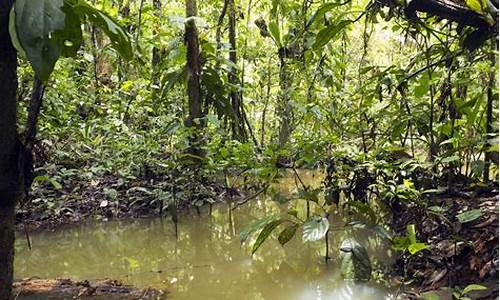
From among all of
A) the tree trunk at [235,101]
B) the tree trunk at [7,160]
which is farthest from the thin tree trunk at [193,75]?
Answer: the tree trunk at [7,160]

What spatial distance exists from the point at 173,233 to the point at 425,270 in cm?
233

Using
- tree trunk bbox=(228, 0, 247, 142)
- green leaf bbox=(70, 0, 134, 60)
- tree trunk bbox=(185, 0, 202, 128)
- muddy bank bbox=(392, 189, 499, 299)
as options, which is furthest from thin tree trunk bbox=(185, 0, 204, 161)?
green leaf bbox=(70, 0, 134, 60)

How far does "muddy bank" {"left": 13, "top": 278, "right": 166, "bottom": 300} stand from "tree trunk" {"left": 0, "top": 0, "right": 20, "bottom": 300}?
1249mm

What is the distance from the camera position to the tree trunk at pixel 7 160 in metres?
1.38

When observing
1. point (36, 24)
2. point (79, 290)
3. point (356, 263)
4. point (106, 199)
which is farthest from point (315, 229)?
point (106, 199)

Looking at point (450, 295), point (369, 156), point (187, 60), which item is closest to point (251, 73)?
point (187, 60)

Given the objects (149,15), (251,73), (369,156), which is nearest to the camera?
(369,156)

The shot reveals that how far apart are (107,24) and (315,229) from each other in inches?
58.2

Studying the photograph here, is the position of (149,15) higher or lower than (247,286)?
higher

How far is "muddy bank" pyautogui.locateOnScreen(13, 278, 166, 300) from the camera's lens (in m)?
2.69

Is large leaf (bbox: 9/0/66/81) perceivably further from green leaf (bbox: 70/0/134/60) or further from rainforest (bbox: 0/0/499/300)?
green leaf (bbox: 70/0/134/60)

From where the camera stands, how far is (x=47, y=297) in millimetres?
2574

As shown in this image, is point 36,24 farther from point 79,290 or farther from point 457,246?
point 457,246

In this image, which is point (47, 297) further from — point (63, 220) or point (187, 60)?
point (187, 60)
